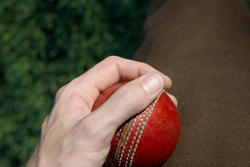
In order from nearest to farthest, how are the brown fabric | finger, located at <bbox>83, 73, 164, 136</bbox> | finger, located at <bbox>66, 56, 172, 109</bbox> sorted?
finger, located at <bbox>83, 73, 164, 136</bbox>, the brown fabric, finger, located at <bbox>66, 56, 172, 109</bbox>

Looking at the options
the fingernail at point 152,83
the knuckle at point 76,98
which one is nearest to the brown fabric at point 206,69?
the fingernail at point 152,83

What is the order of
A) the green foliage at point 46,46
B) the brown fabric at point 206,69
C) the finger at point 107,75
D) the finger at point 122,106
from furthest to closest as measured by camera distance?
the green foliage at point 46,46 < the finger at point 107,75 < the brown fabric at point 206,69 < the finger at point 122,106

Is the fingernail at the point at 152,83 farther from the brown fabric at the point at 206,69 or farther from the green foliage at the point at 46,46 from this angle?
the green foliage at the point at 46,46

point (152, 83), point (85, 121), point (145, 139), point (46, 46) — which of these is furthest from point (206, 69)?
point (46, 46)

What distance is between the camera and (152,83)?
1.13 m

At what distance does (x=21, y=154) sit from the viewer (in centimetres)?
203

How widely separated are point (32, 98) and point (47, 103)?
0.11 metres

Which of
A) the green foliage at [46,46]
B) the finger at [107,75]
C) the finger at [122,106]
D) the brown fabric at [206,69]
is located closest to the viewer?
the finger at [122,106]

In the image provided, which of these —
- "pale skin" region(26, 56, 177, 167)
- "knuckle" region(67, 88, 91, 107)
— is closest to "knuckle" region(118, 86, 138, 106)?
"pale skin" region(26, 56, 177, 167)

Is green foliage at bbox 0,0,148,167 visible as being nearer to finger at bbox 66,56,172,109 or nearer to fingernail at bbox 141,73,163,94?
finger at bbox 66,56,172,109

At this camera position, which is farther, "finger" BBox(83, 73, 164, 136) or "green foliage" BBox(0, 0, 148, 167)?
"green foliage" BBox(0, 0, 148, 167)

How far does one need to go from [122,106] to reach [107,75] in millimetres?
430

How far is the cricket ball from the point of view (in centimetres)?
109

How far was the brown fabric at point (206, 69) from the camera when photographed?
1.24 meters
